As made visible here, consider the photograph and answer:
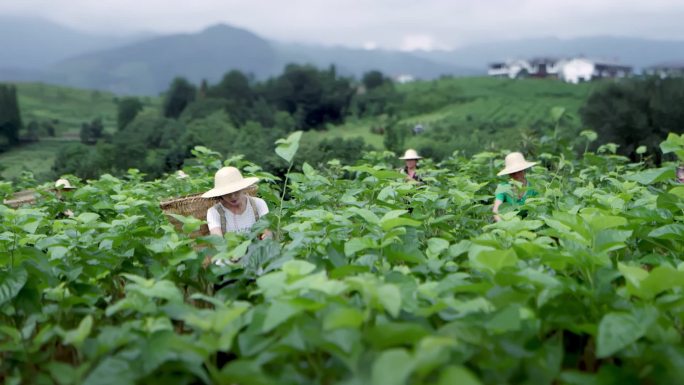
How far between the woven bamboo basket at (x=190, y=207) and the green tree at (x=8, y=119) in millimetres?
50073

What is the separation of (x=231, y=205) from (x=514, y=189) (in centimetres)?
231

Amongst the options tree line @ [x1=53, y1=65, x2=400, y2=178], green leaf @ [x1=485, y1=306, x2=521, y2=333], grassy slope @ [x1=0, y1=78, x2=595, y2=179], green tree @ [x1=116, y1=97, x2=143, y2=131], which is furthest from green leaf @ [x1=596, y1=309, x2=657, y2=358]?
green tree @ [x1=116, y1=97, x2=143, y2=131]

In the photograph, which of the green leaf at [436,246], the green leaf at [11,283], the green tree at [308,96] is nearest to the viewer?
the green leaf at [11,283]

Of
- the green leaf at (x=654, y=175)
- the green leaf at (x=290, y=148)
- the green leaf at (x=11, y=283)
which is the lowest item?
the green leaf at (x=11, y=283)

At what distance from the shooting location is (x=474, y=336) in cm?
187

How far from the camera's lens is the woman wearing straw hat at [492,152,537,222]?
199 inches

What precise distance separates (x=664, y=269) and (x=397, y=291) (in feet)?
2.54

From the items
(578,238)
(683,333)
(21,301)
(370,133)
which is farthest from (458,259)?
(370,133)

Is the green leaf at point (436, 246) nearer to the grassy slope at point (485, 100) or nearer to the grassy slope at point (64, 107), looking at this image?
the grassy slope at point (485, 100)

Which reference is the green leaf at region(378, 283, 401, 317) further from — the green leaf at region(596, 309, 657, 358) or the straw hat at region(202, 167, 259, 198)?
the straw hat at region(202, 167, 259, 198)

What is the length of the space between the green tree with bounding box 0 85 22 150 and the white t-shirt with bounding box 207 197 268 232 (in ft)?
166

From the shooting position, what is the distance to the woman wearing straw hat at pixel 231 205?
4.61 metres

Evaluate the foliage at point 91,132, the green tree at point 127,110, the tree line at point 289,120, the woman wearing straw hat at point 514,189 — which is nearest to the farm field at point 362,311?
the woman wearing straw hat at point 514,189

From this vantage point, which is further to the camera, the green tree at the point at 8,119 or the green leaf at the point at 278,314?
the green tree at the point at 8,119
